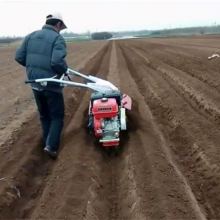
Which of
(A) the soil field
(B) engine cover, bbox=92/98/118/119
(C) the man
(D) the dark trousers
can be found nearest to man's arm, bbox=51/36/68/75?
(C) the man

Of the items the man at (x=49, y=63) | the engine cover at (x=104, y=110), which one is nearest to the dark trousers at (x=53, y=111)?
the man at (x=49, y=63)

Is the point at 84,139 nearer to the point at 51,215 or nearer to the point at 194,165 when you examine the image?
the point at 194,165

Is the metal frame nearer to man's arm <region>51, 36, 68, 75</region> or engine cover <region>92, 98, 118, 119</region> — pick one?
man's arm <region>51, 36, 68, 75</region>

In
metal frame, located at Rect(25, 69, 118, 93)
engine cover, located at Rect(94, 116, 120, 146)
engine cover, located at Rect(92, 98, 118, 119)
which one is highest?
metal frame, located at Rect(25, 69, 118, 93)

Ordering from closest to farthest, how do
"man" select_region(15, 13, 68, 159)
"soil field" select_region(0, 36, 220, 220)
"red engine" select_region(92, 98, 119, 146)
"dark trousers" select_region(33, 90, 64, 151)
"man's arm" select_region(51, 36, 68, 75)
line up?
"soil field" select_region(0, 36, 220, 220), "man's arm" select_region(51, 36, 68, 75), "man" select_region(15, 13, 68, 159), "dark trousers" select_region(33, 90, 64, 151), "red engine" select_region(92, 98, 119, 146)

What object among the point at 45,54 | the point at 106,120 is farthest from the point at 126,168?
the point at 45,54

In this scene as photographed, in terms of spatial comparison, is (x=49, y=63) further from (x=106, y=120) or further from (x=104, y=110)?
(x=106, y=120)

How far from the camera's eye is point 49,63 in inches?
268

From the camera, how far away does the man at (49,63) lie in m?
6.73

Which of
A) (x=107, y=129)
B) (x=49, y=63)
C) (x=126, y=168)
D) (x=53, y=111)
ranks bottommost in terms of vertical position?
(x=126, y=168)

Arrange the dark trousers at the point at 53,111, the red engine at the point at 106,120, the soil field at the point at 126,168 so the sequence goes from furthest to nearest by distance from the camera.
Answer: the red engine at the point at 106,120 → the dark trousers at the point at 53,111 → the soil field at the point at 126,168

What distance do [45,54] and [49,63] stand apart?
0.18 m

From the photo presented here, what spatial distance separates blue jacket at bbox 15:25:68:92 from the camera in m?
6.68

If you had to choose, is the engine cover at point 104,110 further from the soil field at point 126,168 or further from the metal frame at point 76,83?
the soil field at point 126,168
